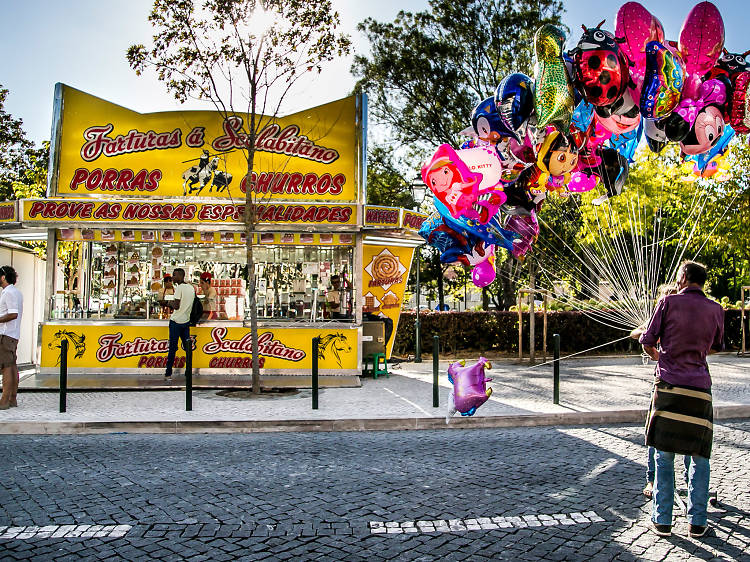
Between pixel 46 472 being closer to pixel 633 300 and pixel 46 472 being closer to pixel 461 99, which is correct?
pixel 633 300

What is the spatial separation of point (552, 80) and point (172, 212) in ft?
27.4

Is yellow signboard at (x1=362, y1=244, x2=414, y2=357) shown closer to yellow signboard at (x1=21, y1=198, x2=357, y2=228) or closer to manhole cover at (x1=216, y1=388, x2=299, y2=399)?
yellow signboard at (x1=21, y1=198, x2=357, y2=228)

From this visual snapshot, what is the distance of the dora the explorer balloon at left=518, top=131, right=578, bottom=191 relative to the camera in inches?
255

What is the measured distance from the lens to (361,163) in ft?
41.9

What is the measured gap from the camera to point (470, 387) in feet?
20.3

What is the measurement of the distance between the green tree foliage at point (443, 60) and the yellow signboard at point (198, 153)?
34.0ft

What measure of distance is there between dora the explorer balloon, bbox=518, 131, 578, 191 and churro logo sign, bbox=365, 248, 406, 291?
732 cm

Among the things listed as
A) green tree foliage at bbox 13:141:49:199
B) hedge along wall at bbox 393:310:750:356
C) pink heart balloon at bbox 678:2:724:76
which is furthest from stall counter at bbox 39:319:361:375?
green tree foliage at bbox 13:141:49:199

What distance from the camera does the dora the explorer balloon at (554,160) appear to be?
21.3 feet

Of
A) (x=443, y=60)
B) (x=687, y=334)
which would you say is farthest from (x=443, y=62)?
(x=687, y=334)

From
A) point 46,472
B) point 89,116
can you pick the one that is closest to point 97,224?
point 89,116

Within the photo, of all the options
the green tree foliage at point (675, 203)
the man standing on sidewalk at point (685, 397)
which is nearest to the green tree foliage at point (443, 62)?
the green tree foliage at point (675, 203)

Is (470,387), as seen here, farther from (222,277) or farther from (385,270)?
(385,270)

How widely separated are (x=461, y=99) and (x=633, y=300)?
16.4 metres
